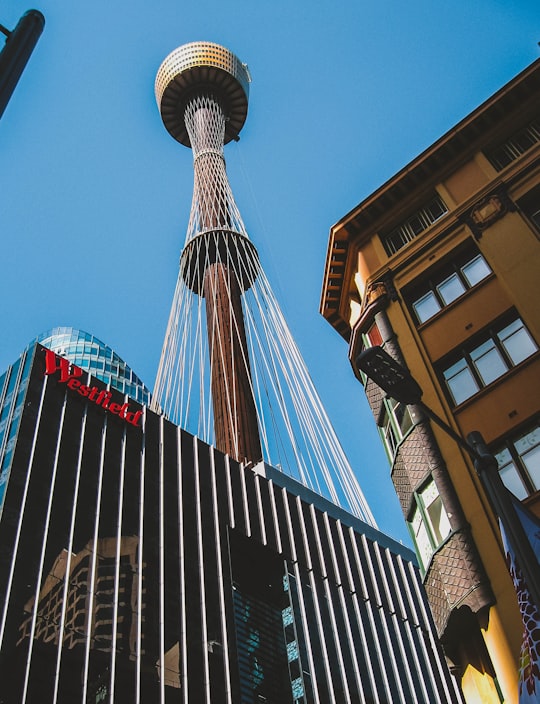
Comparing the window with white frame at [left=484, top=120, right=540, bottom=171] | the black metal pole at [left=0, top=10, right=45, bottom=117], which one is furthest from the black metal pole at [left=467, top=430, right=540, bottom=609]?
the window with white frame at [left=484, top=120, right=540, bottom=171]

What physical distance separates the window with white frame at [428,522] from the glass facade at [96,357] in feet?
345

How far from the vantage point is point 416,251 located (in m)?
25.2

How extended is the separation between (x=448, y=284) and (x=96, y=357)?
4307 inches

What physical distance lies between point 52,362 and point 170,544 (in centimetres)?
1350

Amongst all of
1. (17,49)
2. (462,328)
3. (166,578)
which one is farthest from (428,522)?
(166,578)

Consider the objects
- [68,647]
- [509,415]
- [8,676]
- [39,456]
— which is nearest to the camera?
[509,415]

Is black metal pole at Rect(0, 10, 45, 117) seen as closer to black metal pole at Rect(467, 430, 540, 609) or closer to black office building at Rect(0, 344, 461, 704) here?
black metal pole at Rect(467, 430, 540, 609)

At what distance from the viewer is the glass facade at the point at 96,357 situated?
123875 mm

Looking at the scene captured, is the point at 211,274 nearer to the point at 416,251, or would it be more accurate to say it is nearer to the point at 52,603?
the point at 52,603

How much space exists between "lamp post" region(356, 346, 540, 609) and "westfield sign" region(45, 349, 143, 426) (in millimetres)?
37638

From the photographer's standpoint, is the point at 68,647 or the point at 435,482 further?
the point at 68,647

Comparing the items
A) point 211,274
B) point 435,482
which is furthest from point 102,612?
point 211,274

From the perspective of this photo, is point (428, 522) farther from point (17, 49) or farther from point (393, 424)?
point (17, 49)

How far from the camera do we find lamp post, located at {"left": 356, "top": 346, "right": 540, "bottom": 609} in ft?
29.1
